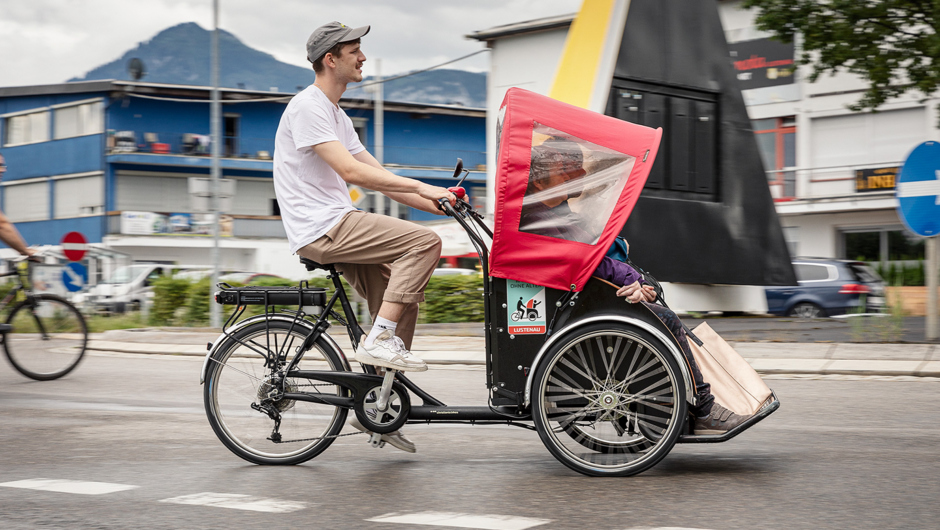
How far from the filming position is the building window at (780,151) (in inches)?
1412

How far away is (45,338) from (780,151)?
3120 cm

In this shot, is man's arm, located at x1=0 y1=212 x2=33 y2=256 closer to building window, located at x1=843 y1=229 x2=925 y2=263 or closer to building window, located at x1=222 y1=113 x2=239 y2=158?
building window, located at x1=843 y1=229 x2=925 y2=263

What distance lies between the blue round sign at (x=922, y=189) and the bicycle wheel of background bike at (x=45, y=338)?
8715mm

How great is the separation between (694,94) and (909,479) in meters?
11.9

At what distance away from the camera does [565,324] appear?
187 inches

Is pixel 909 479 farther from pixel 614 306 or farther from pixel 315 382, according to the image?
pixel 315 382

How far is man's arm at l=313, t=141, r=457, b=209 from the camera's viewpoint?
15.6 ft

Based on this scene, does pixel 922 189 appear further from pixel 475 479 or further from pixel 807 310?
pixel 807 310

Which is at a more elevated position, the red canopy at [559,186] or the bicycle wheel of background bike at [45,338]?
the red canopy at [559,186]

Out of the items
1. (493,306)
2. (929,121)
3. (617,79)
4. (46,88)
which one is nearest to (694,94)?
(617,79)

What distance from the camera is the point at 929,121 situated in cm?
3300

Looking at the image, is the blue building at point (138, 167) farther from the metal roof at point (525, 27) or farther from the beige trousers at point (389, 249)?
the beige trousers at point (389, 249)

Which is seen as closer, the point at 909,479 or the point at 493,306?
the point at 909,479

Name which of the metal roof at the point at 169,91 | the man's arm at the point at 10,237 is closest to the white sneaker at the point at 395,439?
the man's arm at the point at 10,237
